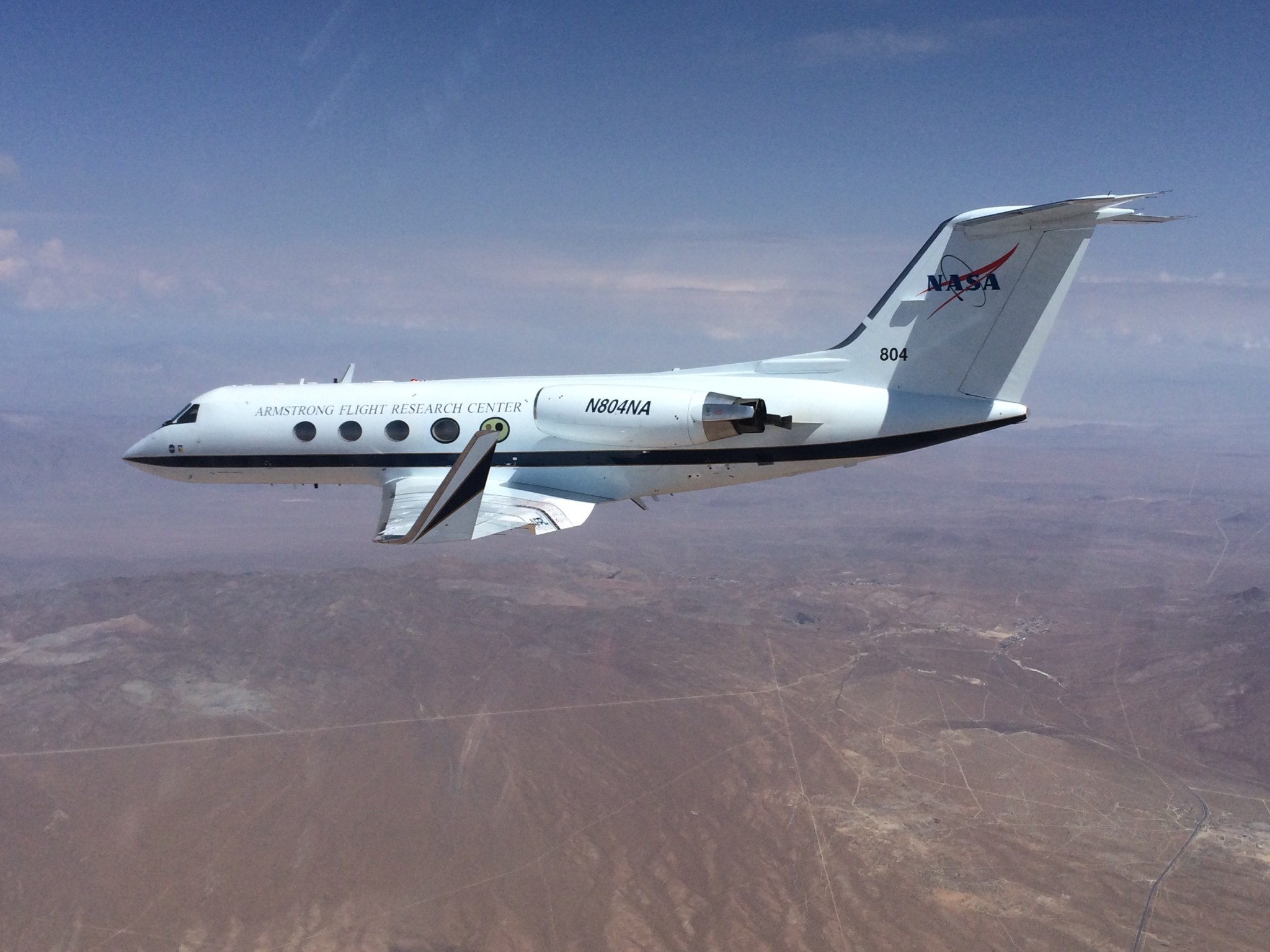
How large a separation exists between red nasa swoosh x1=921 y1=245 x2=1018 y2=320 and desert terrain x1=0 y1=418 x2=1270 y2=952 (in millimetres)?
103161

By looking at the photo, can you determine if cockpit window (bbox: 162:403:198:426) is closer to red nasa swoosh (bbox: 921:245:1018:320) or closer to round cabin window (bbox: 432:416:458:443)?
round cabin window (bbox: 432:416:458:443)

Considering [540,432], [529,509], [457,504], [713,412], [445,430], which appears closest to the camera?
[457,504]

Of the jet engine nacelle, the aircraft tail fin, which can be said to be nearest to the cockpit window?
the jet engine nacelle

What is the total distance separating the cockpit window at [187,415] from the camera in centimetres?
2992

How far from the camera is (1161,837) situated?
→ 122 meters

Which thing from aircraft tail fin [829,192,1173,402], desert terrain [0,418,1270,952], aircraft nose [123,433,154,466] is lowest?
desert terrain [0,418,1270,952]

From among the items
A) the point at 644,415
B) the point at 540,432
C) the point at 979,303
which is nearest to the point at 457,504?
the point at 540,432

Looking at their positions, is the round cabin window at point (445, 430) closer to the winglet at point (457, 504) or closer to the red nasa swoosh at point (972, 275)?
the winglet at point (457, 504)

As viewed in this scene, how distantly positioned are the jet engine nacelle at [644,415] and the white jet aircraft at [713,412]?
1.6 inches

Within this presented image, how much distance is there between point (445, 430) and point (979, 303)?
15324 mm

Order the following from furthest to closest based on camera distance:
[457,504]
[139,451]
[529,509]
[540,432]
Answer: [139,451], [540,432], [529,509], [457,504]

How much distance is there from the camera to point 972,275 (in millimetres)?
21938

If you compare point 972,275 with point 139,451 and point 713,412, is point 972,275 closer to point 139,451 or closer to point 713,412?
point 713,412

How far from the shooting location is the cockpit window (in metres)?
29.9
